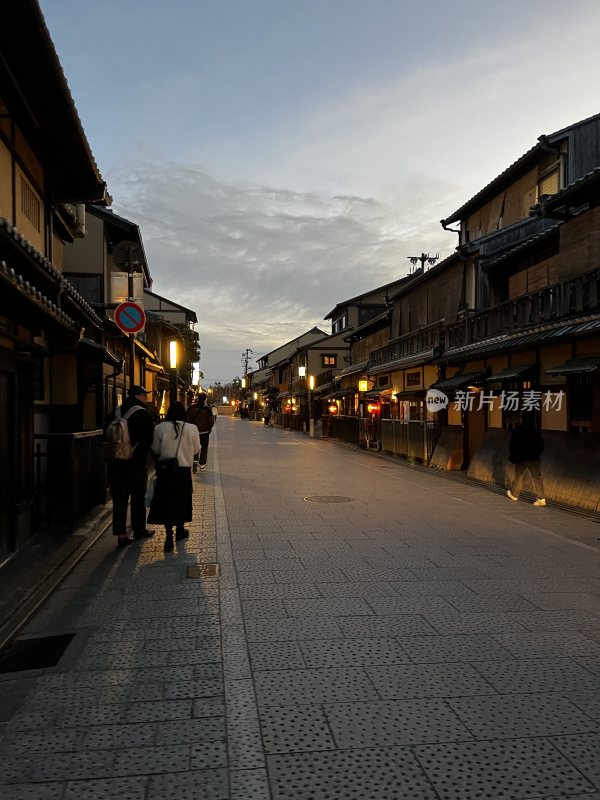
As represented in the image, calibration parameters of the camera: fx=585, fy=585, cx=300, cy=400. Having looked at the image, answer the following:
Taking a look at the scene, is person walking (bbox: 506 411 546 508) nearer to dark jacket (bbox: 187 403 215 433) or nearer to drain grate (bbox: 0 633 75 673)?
dark jacket (bbox: 187 403 215 433)

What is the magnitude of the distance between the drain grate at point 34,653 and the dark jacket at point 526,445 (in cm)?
901

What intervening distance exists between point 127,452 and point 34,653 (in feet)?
11.5

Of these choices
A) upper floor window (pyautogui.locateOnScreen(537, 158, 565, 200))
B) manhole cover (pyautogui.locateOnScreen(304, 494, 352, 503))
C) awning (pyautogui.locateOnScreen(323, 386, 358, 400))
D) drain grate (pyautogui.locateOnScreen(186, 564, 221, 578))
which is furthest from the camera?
awning (pyautogui.locateOnScreen(323, 386, 358, 400))

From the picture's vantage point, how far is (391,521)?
9.94m

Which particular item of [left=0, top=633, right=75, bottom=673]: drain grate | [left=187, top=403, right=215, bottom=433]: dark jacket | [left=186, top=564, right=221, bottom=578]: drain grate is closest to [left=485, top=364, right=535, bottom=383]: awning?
[left=187, top=403, right=215, bottom=433]: dark jacket

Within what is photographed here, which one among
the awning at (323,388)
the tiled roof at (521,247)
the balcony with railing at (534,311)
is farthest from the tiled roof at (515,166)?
the awning at (323,388)

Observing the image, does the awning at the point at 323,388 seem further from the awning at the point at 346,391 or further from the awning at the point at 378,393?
the awning at the point at 378,393

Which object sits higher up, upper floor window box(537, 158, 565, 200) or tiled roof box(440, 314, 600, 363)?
upper floor window box(537, 158, 565, 200)

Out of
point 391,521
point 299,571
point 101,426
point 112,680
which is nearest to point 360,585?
point 299,571

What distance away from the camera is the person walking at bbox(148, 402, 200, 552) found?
25.5ft

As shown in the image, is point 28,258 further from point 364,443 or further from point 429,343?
point 364,443

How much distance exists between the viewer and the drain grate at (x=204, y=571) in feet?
22.0

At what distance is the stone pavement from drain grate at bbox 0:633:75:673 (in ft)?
0.45

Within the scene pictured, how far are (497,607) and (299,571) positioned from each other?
2.26 m
